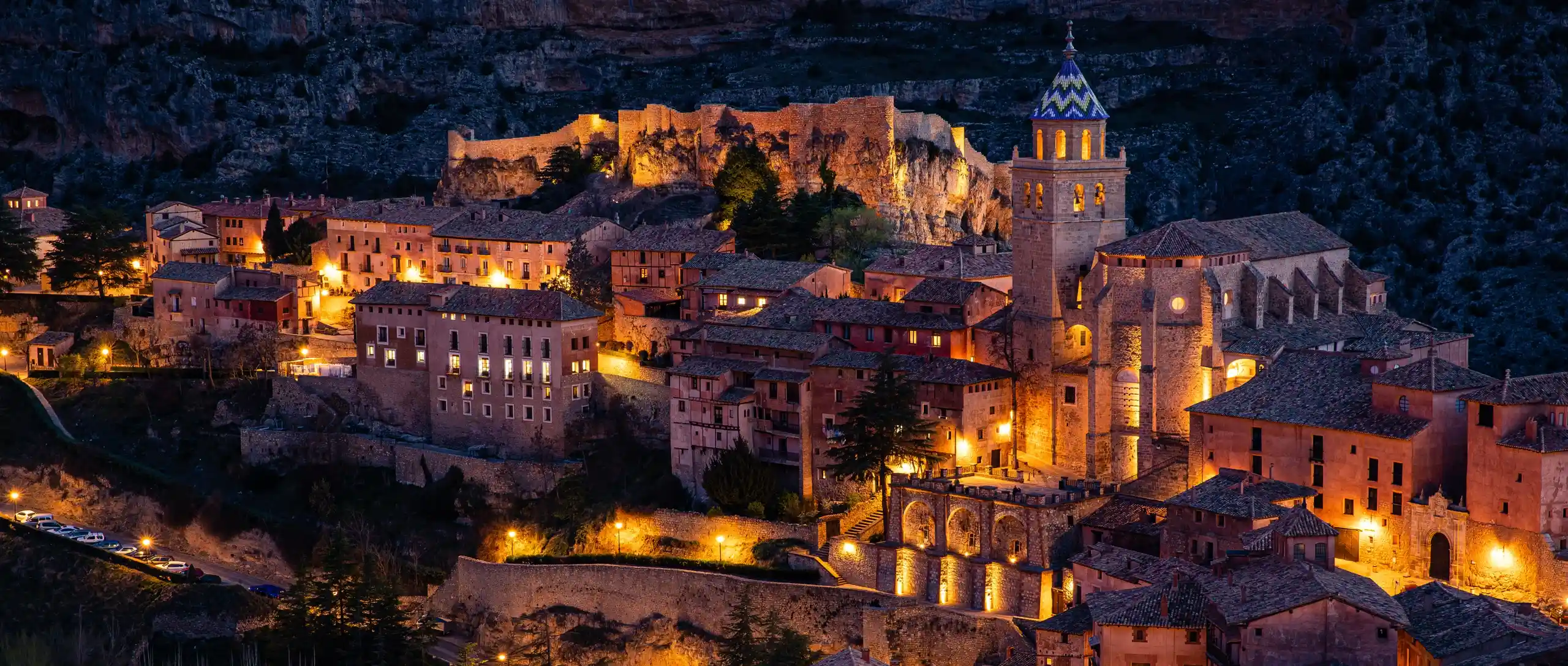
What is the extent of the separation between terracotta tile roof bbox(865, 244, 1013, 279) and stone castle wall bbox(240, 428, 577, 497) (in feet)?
44.7

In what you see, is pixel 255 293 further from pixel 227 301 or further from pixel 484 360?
pixel 484 360

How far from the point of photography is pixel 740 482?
2872 inches

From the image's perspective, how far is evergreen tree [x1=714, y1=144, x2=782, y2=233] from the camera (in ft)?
312

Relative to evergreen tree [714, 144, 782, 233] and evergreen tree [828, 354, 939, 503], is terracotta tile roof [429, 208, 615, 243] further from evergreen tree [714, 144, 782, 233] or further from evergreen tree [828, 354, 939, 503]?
evergreen tree [828, 354, 939, 503]

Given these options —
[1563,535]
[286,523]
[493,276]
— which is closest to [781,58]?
[493,276]

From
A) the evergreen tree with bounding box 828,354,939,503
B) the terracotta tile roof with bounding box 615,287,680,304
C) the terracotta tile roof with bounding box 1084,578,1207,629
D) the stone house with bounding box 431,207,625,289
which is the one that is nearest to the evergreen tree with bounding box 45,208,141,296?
the stone house with bounding box 431,207,625,289

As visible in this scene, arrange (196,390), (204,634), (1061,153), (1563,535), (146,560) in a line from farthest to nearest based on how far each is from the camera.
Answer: (196,390) < (146,560) < (204,634) < (1061,153) < (1563,535)

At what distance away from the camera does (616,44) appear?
5177 inches

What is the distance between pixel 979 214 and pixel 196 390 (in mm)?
33221

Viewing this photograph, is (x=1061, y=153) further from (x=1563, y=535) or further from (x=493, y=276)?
(x=493, y=276)

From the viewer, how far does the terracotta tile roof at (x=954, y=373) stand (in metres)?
71.9

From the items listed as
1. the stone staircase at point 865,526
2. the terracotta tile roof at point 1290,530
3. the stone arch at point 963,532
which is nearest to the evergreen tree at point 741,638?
the stone staircase at point 865,526

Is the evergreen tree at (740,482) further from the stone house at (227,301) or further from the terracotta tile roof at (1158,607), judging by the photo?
the stone house at (227,301)

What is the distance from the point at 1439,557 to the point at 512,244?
42.0 meters
